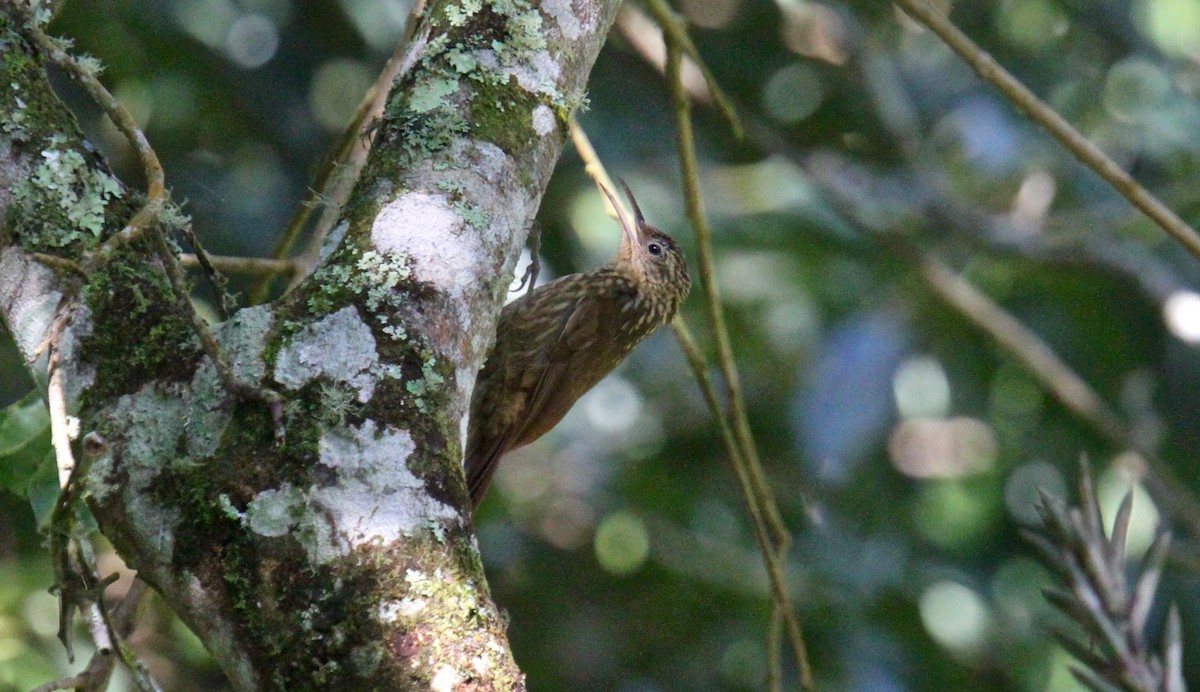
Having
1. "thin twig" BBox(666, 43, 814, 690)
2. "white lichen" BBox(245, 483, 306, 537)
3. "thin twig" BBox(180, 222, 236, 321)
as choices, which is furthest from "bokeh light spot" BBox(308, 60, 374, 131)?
"white lichen" BBox(245, 483, 306, 537)

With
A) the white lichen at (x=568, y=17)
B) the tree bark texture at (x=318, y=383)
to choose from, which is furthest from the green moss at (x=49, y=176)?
the white lichen at (x=568, y=17)

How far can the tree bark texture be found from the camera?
1457 mm

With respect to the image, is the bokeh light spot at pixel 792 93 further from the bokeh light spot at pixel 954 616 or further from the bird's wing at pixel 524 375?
the bird's wing at pixel 524 375

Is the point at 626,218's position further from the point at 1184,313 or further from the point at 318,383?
the point at 1184,313

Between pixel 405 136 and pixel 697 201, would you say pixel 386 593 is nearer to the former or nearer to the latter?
pixel 405 136

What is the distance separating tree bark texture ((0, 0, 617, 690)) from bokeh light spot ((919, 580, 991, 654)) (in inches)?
138

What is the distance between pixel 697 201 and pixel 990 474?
9.59ft

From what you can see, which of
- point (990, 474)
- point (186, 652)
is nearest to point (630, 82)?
point (990, 474)

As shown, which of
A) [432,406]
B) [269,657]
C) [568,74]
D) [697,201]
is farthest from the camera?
[697,201]

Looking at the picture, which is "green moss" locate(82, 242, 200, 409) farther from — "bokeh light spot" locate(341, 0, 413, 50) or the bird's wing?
"bokeh light spot" locate(341, 0, 413, 50)

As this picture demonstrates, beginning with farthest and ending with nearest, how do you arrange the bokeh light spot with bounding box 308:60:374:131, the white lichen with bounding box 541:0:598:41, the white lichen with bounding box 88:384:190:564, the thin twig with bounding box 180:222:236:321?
the bokeh light spot with bounding box 308:60:374:131, the white lichen with bounding box 541:0:598:41, the thin twig with bounding box 180:222:236:321, the white lichen with bounding box 88:384:190:564

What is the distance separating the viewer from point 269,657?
1.44m

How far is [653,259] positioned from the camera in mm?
4074

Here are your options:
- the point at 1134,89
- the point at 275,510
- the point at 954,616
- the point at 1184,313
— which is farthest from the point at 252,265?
the point at 1134,89
